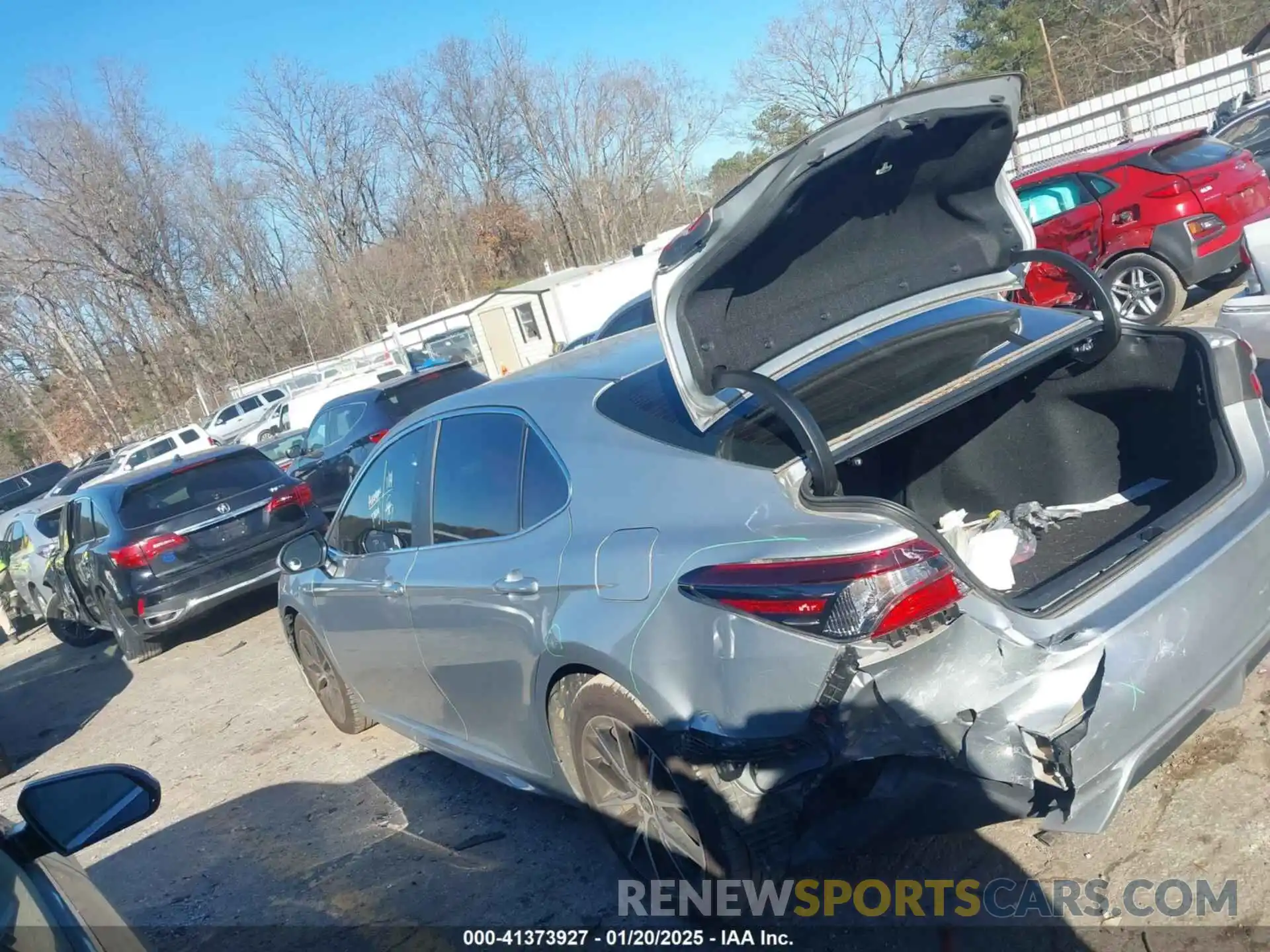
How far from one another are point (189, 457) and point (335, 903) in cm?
663

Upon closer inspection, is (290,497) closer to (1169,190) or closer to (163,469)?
(163,469)

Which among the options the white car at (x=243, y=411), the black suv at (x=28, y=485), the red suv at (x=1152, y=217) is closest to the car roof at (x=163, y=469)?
the red suv at (x=1152, y=217)

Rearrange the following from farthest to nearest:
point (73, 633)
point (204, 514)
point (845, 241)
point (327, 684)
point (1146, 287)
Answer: point (73, 633)
point (1146, 287)
point (204, 514)
point (327, 684)
point (845, 241)

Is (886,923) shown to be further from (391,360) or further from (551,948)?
(391,360)

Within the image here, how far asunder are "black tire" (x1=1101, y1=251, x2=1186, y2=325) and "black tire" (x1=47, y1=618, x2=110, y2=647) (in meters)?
11.7

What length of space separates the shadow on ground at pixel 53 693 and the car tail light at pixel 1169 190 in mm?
10567

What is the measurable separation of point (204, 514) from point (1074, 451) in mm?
7692

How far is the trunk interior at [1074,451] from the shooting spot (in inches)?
133

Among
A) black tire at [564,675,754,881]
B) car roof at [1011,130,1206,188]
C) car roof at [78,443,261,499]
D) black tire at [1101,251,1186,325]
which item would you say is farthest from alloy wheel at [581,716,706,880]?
car roof at [1011,130,1206,188]

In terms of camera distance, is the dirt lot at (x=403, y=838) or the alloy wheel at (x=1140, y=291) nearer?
the dirt lot at (x=403, y=838)

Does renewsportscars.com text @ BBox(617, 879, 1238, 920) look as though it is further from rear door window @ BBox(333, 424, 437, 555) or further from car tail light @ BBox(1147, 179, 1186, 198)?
car tail light @ BBox(1147, 179, 1186, 198)

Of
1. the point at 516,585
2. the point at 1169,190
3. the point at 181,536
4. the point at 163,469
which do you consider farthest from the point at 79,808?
the point at 1169,190

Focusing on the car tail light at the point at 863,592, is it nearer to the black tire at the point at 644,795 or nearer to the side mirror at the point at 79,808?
the black tire at the point at 644,795

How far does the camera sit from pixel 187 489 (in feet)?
30.6
